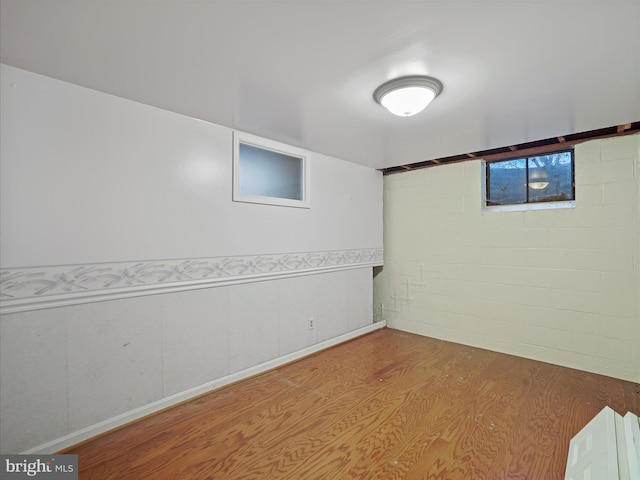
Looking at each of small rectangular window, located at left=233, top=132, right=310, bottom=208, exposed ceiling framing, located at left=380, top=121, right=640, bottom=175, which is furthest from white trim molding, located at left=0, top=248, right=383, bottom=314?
exposed ceiling framing, located at left=380, top=121, right=640, bottom=175

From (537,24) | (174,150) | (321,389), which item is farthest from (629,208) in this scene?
(174,150)

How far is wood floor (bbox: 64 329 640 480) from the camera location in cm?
162

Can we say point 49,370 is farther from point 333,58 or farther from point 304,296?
point 333,58

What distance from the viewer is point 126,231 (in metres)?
1.99

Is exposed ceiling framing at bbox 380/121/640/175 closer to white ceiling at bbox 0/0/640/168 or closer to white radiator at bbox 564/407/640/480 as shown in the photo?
white ceiling at bbox 0/0/640/168

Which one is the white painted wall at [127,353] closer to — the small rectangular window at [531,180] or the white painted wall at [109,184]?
the white painted wall at [109,184]

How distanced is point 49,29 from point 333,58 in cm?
125

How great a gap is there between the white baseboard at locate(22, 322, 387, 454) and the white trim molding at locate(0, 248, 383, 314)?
0.75m

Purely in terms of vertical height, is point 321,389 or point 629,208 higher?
point 629,208

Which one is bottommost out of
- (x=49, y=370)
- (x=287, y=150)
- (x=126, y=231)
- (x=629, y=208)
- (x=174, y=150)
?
(x=49, y=370)

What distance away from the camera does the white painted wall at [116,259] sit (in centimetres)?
164

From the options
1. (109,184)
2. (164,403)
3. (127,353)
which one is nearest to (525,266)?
(164,403)

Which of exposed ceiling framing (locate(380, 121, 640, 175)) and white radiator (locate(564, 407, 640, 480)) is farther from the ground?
exposed ceiling framing (locate(380, 121, 640, 175))

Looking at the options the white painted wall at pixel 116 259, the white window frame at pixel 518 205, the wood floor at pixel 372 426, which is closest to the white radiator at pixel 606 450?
the wood floor at pixel 372 426
